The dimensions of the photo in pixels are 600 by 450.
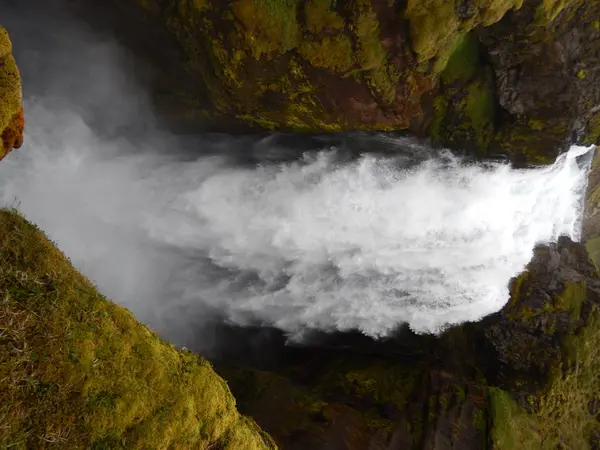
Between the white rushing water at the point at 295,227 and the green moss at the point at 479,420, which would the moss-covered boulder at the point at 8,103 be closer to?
the white rushing water at the point at 295,227

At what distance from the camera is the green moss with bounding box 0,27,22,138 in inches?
180

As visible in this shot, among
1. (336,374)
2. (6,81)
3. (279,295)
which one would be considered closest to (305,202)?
(279,295)

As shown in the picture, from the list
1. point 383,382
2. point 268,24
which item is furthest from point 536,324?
point 268,24

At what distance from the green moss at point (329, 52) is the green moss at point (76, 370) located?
251 inches

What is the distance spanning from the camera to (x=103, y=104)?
11.9 metres

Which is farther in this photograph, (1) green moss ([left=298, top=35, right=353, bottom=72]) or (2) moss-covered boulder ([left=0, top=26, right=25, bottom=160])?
(1) green moss ([left=298, top=35, right=353, bottom=72])

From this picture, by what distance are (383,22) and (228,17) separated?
3.09 metres

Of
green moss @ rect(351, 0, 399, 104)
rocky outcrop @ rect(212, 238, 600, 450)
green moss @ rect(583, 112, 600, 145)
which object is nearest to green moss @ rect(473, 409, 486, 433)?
rocky outcrop @ rect(212, 238, 600, 450)

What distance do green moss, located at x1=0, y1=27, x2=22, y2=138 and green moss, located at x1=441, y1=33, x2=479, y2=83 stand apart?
8.47m

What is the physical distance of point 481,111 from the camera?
10445 millimetres

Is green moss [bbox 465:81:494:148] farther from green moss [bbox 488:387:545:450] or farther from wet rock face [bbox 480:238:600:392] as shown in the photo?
green moss [bbox 488:387:545:450]

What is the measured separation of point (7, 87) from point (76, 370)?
124 inches

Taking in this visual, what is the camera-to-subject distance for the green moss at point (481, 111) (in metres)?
10.2

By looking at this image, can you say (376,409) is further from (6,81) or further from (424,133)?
(6,81)
